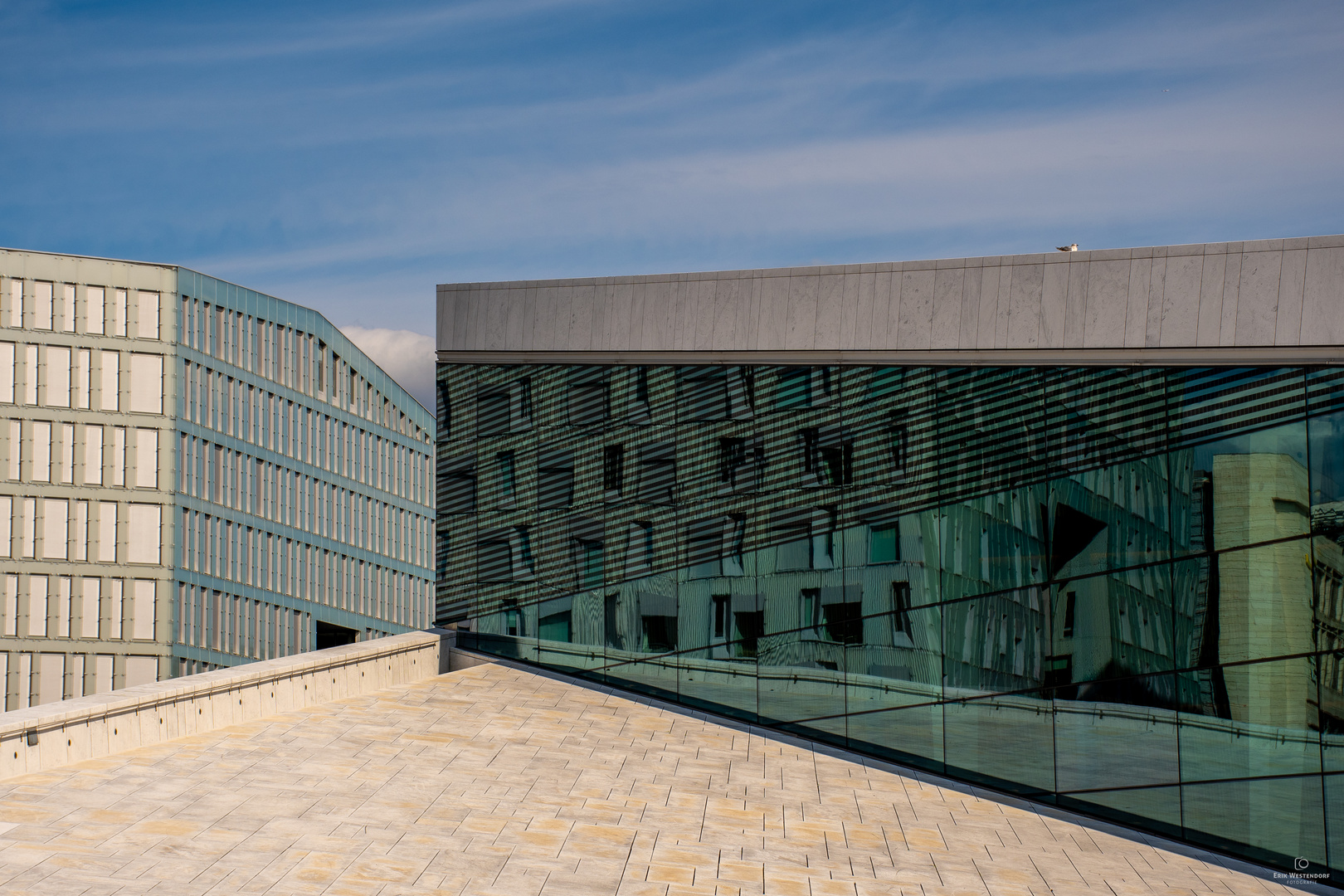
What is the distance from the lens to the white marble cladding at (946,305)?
1403 centimetres

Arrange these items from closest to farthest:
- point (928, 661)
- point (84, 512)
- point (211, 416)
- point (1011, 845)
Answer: point (1011, 845) < point (928, 661) < point (84, 512) < point (211, 416)

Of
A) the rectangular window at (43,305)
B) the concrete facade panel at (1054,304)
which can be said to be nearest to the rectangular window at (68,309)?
the rectangular window at (43,305)

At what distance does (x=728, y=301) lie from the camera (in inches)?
729

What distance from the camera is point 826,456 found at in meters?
17.4

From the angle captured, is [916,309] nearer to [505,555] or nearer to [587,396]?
[587,396]

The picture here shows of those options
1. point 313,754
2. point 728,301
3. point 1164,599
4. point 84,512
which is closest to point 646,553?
point 728,301

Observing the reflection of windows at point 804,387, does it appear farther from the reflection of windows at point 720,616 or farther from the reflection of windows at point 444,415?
the reflection of windows at point 444,415

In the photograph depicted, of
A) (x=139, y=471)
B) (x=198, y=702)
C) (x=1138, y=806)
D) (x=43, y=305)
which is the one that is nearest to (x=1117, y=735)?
(x=1138, y=806)

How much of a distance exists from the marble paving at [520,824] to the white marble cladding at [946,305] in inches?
217

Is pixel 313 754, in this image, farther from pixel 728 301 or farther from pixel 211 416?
pixel 211 416

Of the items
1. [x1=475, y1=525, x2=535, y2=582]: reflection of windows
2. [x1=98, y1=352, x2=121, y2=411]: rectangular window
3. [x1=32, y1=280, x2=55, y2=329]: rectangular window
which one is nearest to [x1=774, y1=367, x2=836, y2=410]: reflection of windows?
[x1=475, y1=525, x2=535, y2=582]: reflection of windows

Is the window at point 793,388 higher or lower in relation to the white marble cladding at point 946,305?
lower

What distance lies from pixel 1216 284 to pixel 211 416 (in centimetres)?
5325

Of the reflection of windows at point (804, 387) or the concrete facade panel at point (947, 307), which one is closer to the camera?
the concrete facade panel at point (947, 307)
